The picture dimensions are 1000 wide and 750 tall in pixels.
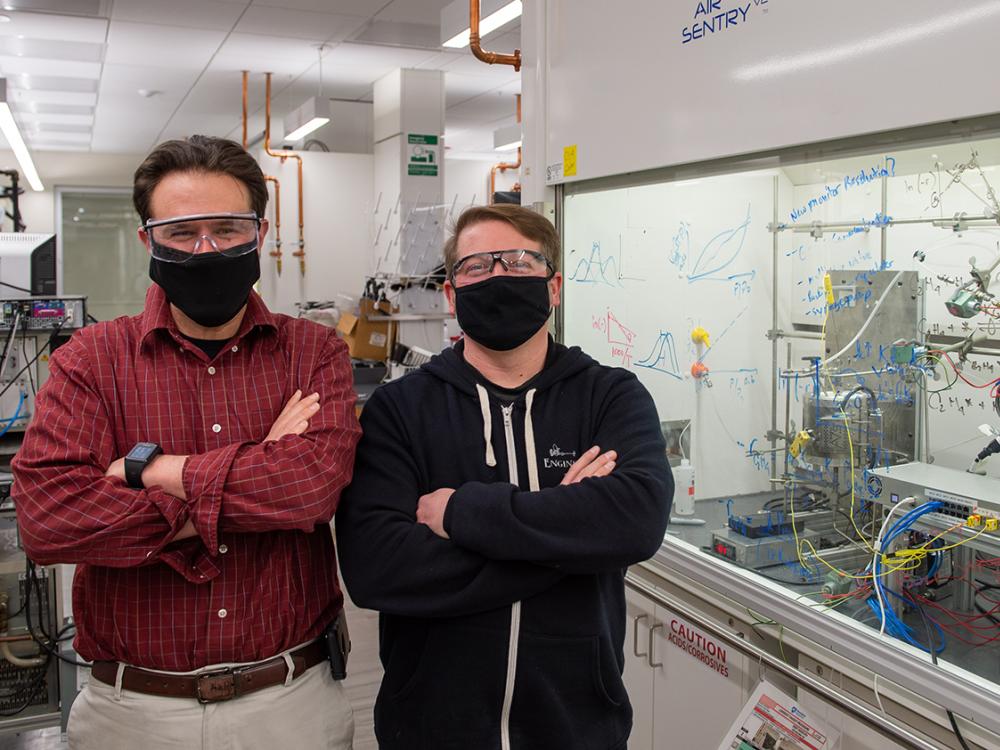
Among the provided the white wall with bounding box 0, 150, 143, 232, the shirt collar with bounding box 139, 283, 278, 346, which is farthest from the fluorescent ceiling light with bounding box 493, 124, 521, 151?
the white wall with bounding box 0, 150, 143, 232

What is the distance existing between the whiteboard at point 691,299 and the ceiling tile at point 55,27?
159 inches

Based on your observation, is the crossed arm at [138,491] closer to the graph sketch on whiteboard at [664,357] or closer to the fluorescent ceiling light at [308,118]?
the graph sketch on whiteboard at [664,357]

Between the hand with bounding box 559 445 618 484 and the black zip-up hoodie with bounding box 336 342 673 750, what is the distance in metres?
0.02

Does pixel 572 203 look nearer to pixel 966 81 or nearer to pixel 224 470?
pixel 966 81

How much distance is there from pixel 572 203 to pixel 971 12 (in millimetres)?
1296

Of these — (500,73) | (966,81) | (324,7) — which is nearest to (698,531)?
(966,81)

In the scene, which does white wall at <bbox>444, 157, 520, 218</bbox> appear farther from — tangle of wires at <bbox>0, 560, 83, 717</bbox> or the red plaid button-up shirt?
the red plaid button-up shirt

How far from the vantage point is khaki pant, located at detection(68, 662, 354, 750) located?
1.30 metres

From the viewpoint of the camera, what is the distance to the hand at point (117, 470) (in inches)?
49.8

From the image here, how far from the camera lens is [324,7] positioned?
16.1ft

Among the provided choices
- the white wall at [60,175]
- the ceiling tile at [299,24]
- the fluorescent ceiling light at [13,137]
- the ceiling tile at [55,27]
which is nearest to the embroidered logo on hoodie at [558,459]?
the ceiling tile at [299,24]

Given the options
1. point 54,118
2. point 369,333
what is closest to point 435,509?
point 369,333

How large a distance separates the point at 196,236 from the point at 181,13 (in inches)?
170

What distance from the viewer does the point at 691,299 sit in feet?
7.54
